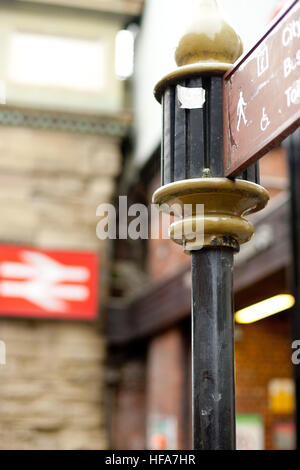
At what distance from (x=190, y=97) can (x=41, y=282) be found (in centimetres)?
589

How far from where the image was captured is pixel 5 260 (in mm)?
7738

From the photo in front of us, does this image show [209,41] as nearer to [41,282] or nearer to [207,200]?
[207,200]

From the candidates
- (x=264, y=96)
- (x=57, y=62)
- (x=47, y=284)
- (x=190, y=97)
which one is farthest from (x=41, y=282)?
(x=264, y=96)

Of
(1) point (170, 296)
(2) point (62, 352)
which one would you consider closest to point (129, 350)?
(2) point (62, 352)

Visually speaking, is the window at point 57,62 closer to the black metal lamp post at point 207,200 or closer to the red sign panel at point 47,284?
the red sign panel at point 47,284

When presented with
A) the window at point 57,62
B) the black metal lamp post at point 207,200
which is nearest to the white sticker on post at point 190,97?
the black metal lamp post at point 207,200

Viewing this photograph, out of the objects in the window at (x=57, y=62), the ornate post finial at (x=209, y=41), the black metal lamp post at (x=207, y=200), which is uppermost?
the window at (x=57, y=62)

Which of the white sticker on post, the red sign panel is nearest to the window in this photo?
the red sign panel

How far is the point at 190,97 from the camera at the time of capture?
6.97 feet

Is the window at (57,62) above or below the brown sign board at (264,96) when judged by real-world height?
above

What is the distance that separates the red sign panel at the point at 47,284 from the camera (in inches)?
303

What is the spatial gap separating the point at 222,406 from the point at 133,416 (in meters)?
7.76

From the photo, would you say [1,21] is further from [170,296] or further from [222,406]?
[222,406]

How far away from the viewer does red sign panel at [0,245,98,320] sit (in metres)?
7.71
